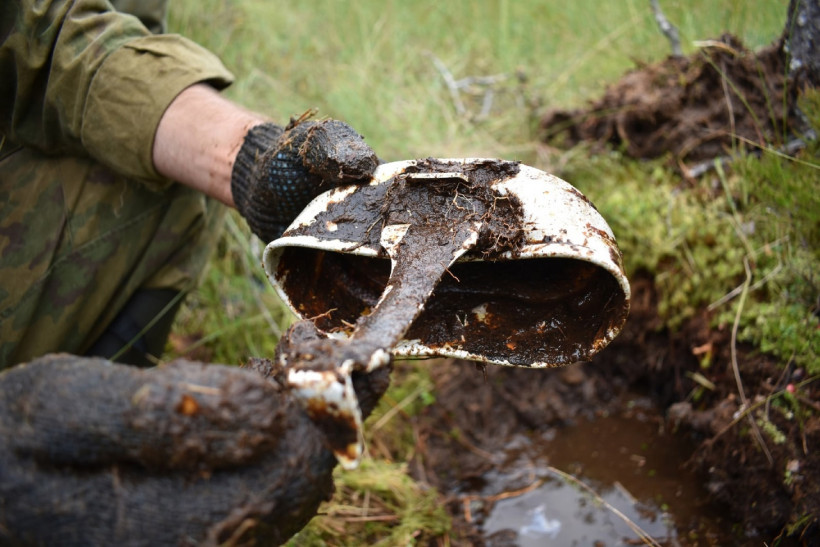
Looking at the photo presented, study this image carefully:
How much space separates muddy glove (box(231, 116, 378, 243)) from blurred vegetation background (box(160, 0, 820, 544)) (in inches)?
31.2

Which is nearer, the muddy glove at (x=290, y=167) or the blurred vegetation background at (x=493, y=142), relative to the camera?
the muddy glove at (x=290, y=167)

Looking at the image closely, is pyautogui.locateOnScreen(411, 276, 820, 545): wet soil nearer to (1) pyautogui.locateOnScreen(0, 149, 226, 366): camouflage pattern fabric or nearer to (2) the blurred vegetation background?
(2) the blurred vegetation background

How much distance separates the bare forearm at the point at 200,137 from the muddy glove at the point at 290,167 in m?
0.07

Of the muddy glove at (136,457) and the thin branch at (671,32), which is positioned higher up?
the thin branch at (671,32)

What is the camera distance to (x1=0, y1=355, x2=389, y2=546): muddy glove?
2.87 feet

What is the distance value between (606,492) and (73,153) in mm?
1962

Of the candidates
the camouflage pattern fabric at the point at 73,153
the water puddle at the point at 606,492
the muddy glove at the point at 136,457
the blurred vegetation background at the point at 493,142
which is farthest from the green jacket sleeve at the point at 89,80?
the water puddle at the point at 606,492

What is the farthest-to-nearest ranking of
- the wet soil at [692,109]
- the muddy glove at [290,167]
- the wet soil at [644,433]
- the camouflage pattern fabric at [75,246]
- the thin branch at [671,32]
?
the thin branch at [671,32], the wet soil at [692,109], the camouflage pattern fabric at [75,246], the wet soil at [644,433], the muddy glove at [290,167]

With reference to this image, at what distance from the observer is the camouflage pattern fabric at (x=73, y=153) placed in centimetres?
173

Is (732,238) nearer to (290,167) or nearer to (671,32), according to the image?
(671,32)

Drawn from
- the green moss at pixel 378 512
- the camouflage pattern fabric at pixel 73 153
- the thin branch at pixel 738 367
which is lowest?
the green moss at pixel 378 512

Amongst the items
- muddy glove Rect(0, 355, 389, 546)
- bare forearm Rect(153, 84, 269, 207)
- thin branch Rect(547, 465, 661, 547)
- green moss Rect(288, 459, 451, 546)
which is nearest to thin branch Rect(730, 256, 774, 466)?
thin branch Rect(547, 465, 661, 547)

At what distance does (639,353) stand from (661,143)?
0.90 m

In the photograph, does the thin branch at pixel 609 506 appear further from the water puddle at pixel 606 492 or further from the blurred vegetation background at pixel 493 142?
the blurred vegetation background at pixel 493 142
